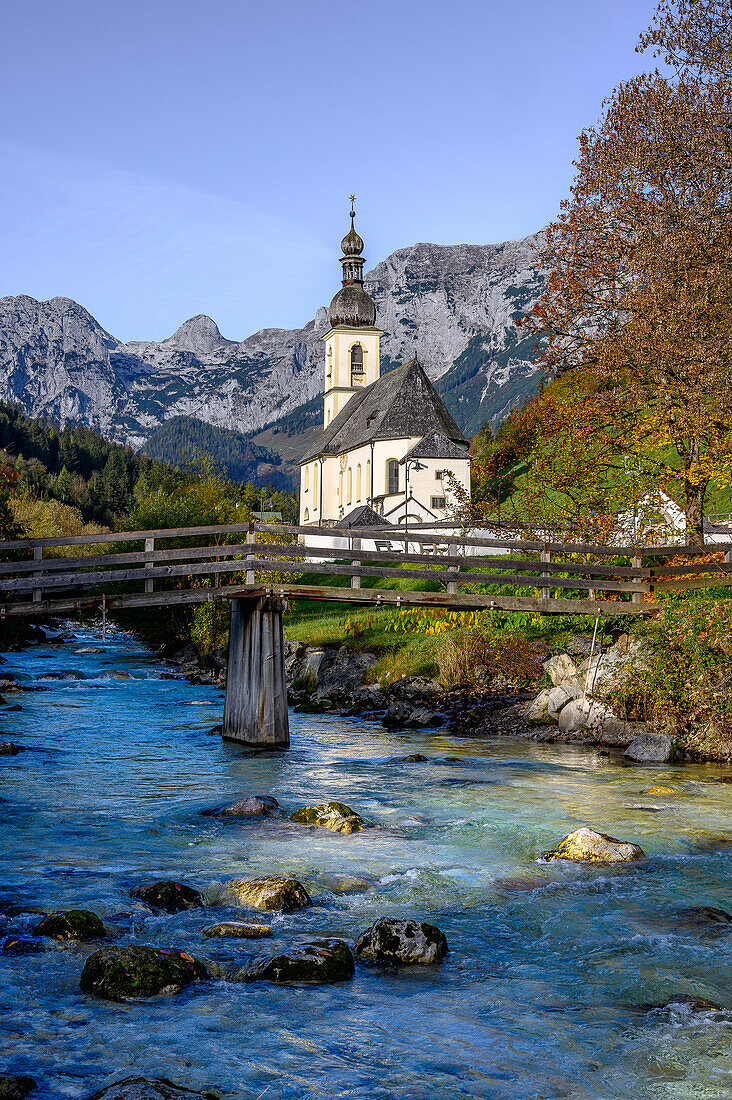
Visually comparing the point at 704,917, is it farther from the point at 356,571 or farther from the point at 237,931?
the point at 356,571

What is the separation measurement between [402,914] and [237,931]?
170 cm

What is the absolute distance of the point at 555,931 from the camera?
9.01m

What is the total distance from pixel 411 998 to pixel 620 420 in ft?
56.7

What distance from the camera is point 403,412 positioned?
257 ft

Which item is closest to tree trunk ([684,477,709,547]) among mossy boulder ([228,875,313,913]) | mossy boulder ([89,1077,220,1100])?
mossy boulder ([228,875,313,913])

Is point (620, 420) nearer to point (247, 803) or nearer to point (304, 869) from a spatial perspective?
point (247, 803)

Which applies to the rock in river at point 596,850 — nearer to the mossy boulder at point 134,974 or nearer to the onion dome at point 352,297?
the mossy boulder at point 134,974

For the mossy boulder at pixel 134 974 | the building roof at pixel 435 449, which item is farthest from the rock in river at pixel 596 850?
the building roof at pixel 435 449

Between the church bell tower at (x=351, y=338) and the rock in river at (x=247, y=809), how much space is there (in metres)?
90.3

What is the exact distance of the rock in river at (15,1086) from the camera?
5.74m

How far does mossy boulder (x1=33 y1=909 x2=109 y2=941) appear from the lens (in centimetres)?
838

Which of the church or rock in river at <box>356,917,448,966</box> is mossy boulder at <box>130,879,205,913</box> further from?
the church

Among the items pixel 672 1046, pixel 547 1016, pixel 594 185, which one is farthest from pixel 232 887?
pixel 594 185

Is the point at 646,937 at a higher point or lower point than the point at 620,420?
lower
